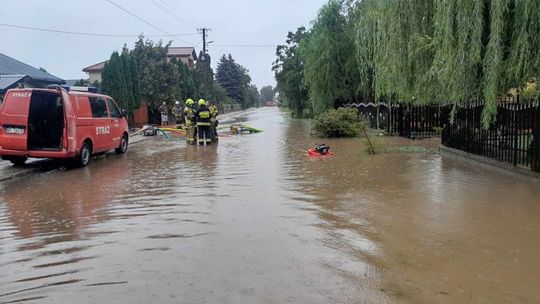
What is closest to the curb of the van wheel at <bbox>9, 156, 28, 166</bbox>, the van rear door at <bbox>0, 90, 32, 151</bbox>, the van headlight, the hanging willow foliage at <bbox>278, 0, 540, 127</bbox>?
the van rear door at <bbox>0, 90, 32, 151</bbox>

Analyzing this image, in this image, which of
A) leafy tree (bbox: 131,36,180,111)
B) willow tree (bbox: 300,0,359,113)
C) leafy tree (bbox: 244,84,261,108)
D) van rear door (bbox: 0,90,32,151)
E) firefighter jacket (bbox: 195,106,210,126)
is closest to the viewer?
van rear door (bbox: 0,90,32,151)

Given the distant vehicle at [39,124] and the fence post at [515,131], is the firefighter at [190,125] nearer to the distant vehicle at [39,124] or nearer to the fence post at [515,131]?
the distant vehicle at [39,124]

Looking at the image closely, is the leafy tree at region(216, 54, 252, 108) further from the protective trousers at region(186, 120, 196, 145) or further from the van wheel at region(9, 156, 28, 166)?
the van wheel at region(9, 156, 28, 166)

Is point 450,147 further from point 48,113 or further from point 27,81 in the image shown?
point 27,81

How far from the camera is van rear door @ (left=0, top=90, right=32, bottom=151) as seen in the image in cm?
1251

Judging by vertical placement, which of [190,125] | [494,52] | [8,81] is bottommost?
[190,125]

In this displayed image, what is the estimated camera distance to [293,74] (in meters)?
46.2

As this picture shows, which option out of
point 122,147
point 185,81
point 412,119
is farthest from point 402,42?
point 185,81

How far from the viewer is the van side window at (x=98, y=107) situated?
47.0ft

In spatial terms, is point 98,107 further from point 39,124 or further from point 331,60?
point 331,60

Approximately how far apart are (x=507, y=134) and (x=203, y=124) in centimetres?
1138

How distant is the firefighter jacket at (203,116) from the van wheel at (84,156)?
5.55 meters

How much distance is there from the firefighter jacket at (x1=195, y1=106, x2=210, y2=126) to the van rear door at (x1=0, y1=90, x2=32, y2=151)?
7215 mm

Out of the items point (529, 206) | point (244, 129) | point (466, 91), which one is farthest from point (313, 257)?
point (244, 129)
